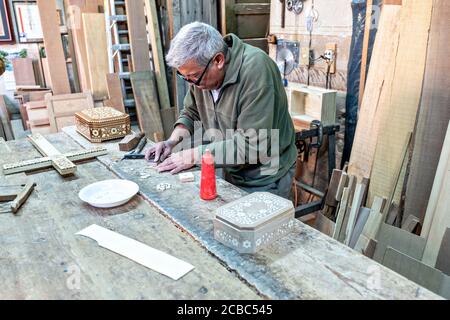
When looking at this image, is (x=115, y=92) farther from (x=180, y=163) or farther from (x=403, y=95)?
(x=403, y=95)

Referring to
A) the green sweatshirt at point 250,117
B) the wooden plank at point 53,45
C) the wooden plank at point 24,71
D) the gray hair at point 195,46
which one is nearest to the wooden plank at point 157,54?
the wooden plank at point 53,45

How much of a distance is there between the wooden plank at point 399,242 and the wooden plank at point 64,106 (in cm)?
274

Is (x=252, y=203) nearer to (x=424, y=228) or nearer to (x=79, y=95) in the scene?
(x=424, y=228)

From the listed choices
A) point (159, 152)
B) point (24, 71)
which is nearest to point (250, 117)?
point (159, 152)

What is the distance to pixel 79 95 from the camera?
353 cm

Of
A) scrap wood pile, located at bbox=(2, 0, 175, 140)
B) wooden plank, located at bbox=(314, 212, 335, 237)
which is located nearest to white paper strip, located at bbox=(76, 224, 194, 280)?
wooden plank, located at bbox=(314, 212, 335, 237)

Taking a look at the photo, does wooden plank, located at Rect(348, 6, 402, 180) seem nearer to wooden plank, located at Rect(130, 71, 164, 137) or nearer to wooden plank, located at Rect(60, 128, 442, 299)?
wooden plank, located at Rect(60, 128, 442, 299)

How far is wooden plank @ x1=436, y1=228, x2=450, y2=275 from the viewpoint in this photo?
5.64 feet

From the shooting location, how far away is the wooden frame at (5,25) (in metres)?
4.77

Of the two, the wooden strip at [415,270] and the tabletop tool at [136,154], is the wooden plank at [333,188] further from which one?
the tabletop tool at [136,154]

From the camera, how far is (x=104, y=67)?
3.72 metres

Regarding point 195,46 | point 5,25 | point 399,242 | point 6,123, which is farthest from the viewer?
point 5,25

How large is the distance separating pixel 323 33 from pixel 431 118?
3.84 ft

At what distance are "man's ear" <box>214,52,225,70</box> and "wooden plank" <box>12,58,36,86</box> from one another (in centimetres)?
405
